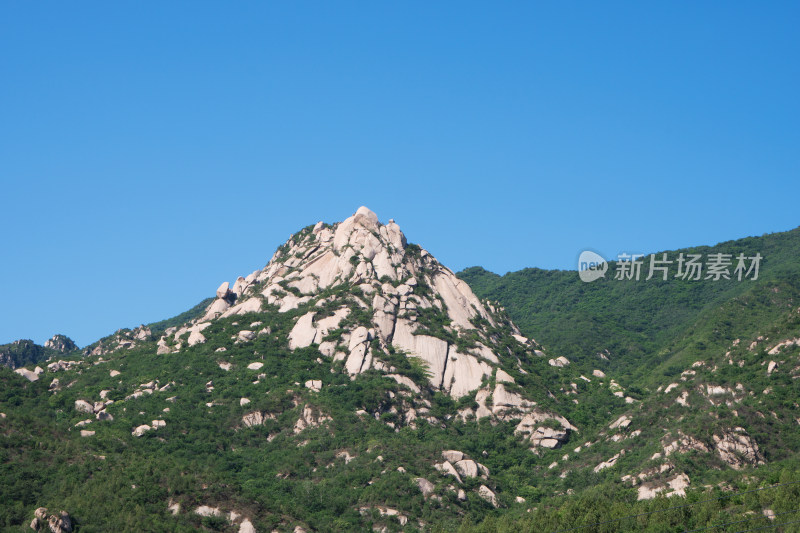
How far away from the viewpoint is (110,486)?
8725 centimetres

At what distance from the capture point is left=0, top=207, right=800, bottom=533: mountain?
87062 mm

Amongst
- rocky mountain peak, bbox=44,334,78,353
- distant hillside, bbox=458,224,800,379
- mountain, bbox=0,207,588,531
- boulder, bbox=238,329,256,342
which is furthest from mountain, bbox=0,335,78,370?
distant hillside, bbox=458,224,800,379

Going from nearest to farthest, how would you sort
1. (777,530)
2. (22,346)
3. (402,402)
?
(777,530) < (402,402) < (22,346)

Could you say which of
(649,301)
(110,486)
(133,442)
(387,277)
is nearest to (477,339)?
(387,277)

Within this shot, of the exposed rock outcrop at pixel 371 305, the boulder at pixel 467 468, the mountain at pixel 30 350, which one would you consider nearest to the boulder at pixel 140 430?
the exposed rock outcrop at pixel 371 305

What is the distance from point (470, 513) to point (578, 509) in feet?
40.3

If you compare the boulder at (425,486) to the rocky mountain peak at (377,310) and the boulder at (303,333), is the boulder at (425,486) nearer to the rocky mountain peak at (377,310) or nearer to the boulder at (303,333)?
the rocky mountain peak at (377,310)

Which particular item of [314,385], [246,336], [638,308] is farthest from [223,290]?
[638,308]

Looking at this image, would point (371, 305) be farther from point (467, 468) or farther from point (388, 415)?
point (467, 468)

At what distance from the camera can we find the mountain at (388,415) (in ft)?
286

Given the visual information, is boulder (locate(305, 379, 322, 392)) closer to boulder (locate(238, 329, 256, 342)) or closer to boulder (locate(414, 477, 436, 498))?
boulder (locate(238, 329, 256, 342))

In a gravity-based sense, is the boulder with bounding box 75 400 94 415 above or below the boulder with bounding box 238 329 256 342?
below

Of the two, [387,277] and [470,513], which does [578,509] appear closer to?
[470,513]

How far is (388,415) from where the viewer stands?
109938 millimetres
